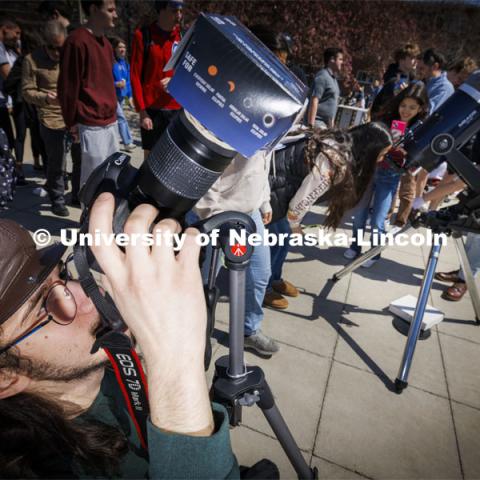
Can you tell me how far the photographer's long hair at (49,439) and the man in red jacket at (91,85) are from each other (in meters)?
2.72

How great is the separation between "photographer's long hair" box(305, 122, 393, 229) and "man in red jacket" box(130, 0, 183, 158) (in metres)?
1.65

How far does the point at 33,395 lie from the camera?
102cm

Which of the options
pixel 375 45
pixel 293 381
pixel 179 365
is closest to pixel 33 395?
pixel 179 365

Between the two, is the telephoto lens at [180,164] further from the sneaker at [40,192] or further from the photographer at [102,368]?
the sneaker at [40,192]

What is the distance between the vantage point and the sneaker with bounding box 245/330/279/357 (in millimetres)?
2519

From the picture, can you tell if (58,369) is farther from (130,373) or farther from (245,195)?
(245,195)

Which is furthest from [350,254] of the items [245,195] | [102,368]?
[102,368]

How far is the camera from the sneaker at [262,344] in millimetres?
2519

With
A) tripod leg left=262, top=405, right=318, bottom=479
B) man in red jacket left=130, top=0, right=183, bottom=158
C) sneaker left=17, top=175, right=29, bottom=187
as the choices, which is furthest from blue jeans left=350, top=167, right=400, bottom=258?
sneaker left=17, top=175, right=29, bottom=187

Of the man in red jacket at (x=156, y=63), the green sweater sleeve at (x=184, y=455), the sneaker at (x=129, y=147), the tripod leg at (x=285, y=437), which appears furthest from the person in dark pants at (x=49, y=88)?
the green sweater sleeve at (x=184, y=455)

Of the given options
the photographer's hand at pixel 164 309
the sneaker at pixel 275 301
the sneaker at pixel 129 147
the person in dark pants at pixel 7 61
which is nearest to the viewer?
the photographer's hand at pixel 164 309

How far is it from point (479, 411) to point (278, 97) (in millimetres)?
2577

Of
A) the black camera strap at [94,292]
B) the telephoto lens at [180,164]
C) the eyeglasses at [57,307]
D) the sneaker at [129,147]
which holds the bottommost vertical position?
the sneaker at [129,147]

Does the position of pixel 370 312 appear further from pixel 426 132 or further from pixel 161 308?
pixel 161 308
